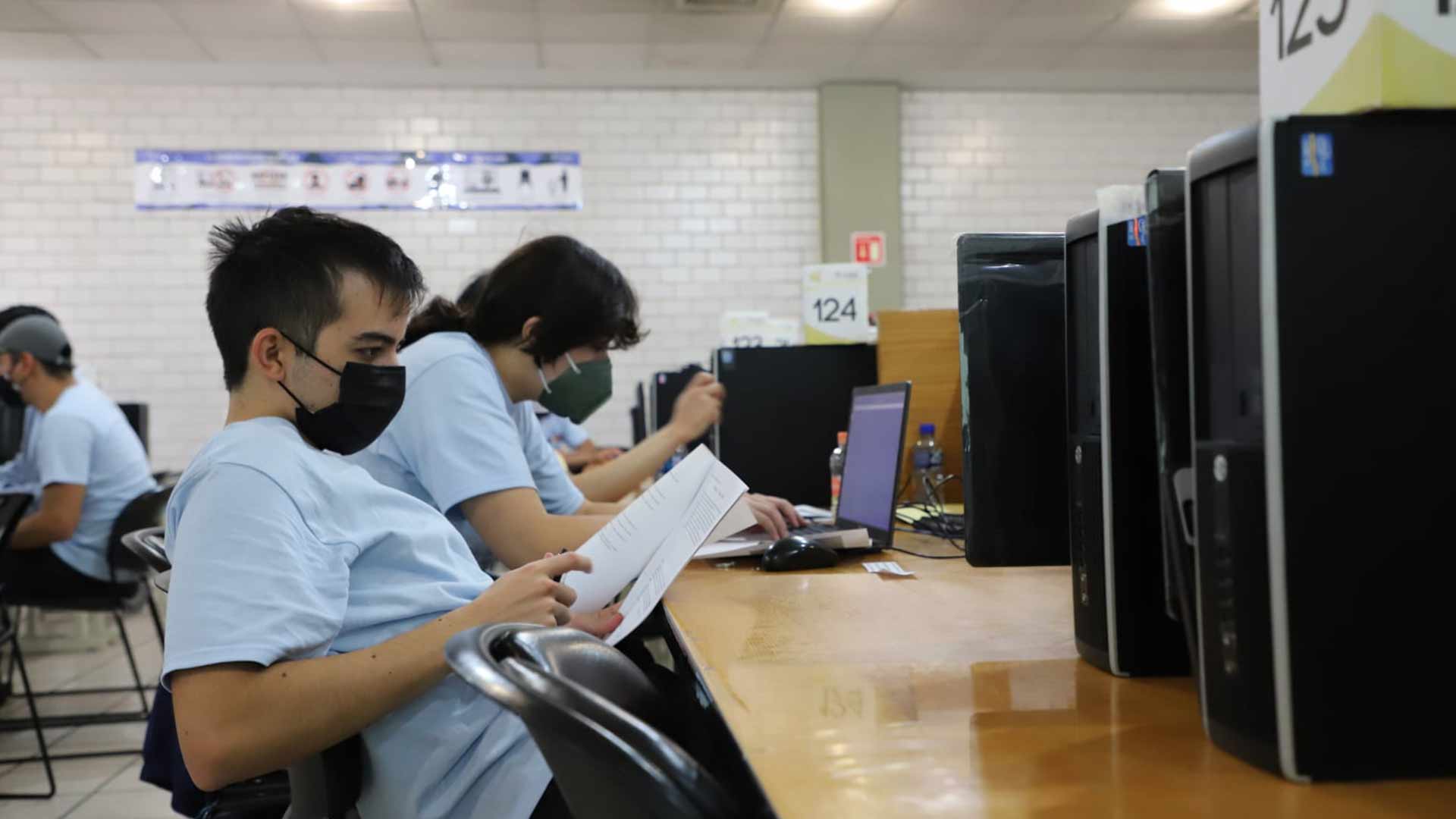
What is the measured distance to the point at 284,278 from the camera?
1.29 metres

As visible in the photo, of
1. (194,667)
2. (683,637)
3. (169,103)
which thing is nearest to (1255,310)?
(683,637)

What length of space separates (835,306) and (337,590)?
2.35m

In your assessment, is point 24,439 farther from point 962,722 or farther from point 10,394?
point 962,722

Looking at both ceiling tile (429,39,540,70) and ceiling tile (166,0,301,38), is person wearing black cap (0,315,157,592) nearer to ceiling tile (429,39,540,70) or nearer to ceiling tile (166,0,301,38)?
ceiling tile (166,0,301,38)

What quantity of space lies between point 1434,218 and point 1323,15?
164 millimetres

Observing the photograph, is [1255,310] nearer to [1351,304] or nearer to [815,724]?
[1351,304]

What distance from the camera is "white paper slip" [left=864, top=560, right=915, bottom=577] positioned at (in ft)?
5.91

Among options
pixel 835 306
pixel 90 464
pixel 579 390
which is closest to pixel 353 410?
pixel 579 390

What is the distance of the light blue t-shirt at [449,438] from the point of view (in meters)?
1.93

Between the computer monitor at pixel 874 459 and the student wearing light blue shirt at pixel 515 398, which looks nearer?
the student wearing light blue shirt at pixel 515 398

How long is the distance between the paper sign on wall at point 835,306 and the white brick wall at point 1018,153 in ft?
12.7

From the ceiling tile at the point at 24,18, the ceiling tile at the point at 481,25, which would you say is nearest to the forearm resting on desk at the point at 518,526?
the ceiling tile at the point at 481,25

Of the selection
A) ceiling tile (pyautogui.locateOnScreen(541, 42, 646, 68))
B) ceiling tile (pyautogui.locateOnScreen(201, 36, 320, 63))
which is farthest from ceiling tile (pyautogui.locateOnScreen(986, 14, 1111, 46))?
ceiling tile (pyautogui.locateOnScreen(201, 36, 320, 63))

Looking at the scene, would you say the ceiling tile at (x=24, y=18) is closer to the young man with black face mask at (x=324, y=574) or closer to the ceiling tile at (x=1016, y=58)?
the ceiling tile at (x=1016, y=58)
